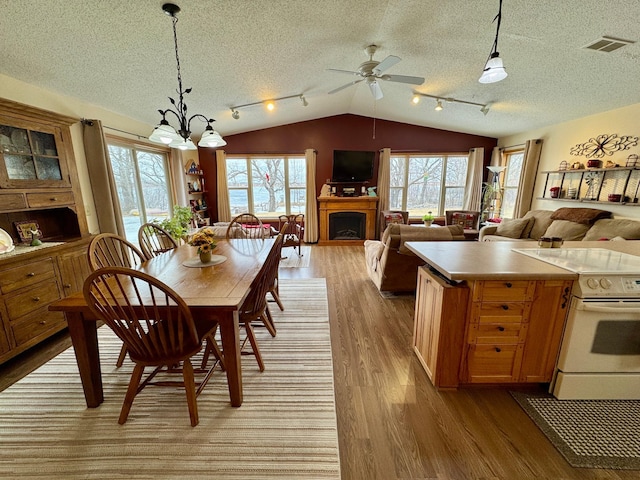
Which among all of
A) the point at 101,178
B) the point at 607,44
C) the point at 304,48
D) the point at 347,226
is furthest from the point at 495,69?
the point at 347,226

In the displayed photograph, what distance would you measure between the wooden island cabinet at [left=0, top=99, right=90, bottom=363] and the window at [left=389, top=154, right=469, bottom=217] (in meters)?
5.94

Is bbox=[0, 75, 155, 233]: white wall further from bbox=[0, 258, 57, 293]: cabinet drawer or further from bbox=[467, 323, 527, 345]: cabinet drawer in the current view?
bbox=[467, 323, 527, 345]: cabinet drawer

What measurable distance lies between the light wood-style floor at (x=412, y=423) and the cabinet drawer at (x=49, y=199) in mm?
1277

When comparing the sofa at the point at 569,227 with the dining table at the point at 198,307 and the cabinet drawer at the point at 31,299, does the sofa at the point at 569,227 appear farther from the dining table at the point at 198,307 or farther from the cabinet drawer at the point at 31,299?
the cabinet drawer at the point at 31,299

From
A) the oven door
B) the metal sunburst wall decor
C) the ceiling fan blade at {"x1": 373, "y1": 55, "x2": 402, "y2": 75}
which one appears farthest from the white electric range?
the metal sunburst wall decor

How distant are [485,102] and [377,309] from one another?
386 cm

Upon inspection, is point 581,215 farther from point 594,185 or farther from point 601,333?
point 601,333

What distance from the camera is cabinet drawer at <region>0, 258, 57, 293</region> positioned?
2.06 metres

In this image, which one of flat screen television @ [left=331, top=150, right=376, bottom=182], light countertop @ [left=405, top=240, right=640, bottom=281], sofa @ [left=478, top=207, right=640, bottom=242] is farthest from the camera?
flat screen television @ [left=331, top=150, right=376, bottom=182]

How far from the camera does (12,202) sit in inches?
88.7

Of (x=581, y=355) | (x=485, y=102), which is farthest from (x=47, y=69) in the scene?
(x=485, y=102)

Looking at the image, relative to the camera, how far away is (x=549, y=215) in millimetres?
4477

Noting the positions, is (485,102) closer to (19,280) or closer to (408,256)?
(408,256)

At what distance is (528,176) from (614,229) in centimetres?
209
